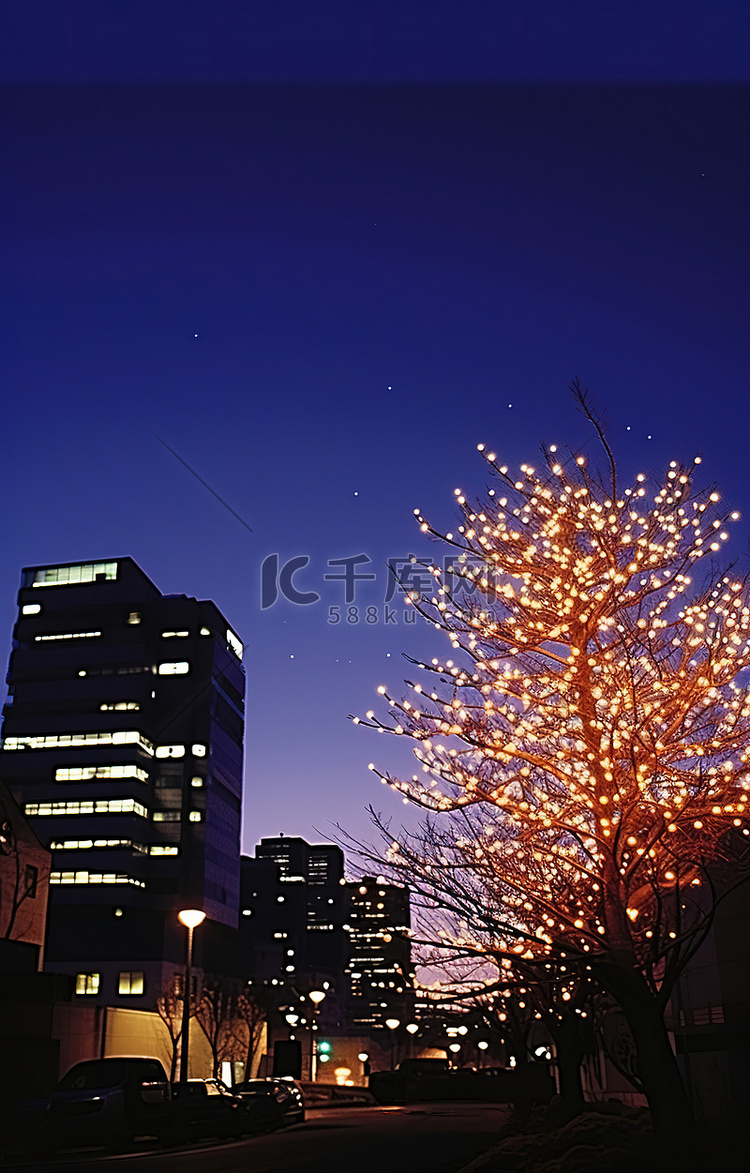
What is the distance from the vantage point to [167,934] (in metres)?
93.4

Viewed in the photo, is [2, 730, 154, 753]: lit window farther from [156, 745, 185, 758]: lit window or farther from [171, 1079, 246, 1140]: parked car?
[171, 1079, 246, 1140]: parked car

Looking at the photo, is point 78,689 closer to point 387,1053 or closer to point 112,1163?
point 387,1053

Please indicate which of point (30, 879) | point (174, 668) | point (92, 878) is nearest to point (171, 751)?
point (174, 668)

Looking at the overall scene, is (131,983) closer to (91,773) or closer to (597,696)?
(91,773)

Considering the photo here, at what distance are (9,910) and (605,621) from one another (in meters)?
29.9

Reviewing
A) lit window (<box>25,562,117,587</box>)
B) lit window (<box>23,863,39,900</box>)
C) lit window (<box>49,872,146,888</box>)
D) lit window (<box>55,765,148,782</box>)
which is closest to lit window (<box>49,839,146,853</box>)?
lit window (<box>49,872,146,888</box>)

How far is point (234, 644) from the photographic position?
142000 millimetres

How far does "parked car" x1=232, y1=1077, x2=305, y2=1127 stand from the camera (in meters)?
26.8

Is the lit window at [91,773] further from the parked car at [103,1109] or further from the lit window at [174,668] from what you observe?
the parked car at [103,1109]

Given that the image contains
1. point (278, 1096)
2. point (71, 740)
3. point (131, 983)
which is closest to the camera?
point (278, 1096)

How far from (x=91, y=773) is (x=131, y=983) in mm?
36085

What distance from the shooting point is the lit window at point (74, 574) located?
423 feet

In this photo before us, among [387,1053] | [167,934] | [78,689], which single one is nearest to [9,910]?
[167,934]

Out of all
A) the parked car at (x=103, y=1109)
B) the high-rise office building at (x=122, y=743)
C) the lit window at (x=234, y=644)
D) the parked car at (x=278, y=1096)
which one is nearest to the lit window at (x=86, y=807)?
the high-rise office building at (x=122, y=743)
